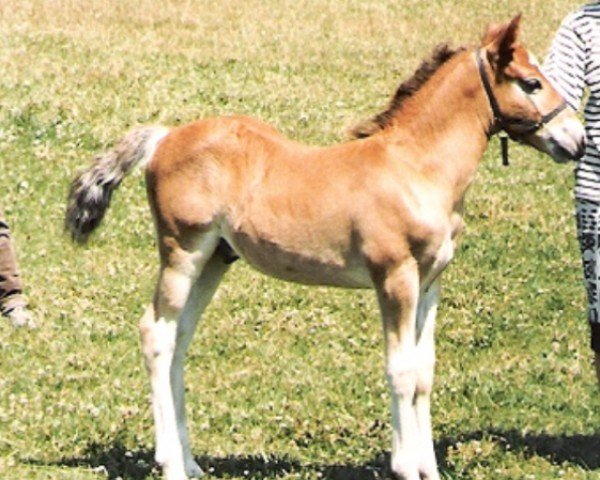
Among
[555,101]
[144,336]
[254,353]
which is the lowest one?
[254,353]

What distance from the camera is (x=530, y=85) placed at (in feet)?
29.1

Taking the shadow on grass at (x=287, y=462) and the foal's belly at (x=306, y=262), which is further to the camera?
the shadow on grass at (x=287, y=462)

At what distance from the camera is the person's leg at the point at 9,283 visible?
42.8ft

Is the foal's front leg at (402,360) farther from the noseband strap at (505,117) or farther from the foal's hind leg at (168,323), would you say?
the foal's hind leg at (168,323)

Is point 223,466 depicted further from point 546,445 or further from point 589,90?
point 589,90

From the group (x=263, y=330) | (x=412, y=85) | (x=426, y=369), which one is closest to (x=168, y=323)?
(x=426, y=369)

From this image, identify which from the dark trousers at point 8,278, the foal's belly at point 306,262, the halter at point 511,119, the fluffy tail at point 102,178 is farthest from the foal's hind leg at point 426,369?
the dark trousers at point 8,278

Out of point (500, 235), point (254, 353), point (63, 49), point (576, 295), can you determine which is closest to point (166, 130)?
point (254, 353)

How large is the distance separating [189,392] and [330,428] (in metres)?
1.34

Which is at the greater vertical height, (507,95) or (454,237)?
(507,95)

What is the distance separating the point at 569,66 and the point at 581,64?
8cm

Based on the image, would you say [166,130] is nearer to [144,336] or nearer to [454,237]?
[144,336]

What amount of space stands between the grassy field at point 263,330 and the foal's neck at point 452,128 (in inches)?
33.2

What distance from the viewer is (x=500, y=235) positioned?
51.5 feet
